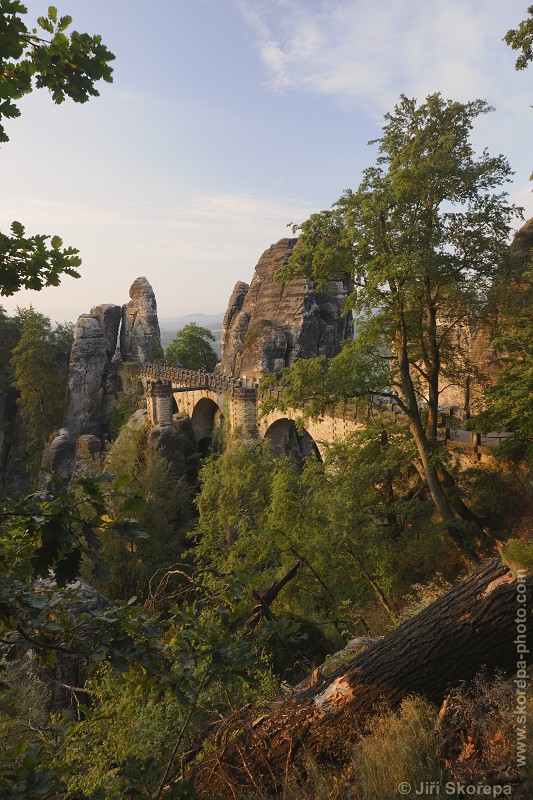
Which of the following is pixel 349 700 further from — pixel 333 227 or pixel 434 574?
pixel 333 227

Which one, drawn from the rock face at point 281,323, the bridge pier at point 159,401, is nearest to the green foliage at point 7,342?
the bridge pier at point 159,401

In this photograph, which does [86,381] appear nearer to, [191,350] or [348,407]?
Answer: [191,350]

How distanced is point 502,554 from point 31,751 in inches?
130

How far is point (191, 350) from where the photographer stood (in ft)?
136

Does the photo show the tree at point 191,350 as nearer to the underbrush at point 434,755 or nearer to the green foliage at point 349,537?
the green foliage at point 349,537

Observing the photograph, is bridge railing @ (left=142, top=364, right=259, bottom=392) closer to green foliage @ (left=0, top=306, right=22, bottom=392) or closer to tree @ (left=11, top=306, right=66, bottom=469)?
tree @ (left=11, top=306, right=66, bottom=469)

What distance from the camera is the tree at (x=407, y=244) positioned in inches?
382

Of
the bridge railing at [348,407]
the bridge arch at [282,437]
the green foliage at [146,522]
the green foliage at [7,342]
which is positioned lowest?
the green foliage at [146,522]

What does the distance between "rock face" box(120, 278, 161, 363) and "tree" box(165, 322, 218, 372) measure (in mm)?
1791

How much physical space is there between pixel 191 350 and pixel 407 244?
3332 cm

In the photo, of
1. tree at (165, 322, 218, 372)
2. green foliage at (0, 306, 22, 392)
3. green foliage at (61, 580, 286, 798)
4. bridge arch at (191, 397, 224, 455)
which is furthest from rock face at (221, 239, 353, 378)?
green foliage at (61, 580, 286, 798)

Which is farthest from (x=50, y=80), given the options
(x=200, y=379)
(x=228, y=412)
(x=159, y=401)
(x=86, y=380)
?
(x=86, y=380)

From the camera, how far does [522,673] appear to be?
344 centimetres

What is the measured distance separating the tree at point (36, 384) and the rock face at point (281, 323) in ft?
41.7
